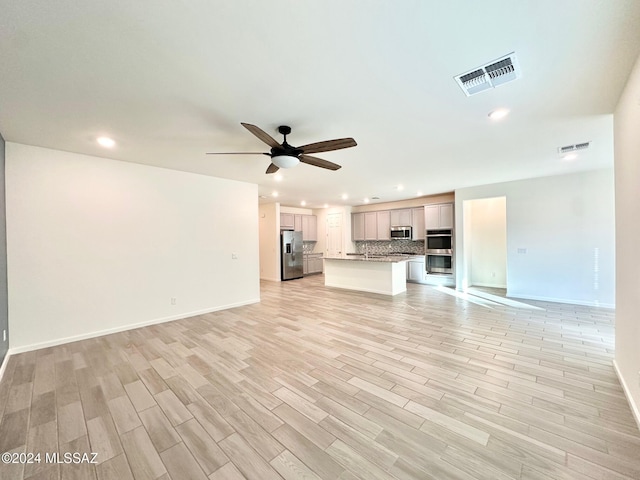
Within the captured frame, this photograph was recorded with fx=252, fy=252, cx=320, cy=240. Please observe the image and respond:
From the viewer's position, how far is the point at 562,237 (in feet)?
17.1

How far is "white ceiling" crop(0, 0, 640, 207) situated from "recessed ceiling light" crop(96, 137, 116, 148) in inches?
3.1

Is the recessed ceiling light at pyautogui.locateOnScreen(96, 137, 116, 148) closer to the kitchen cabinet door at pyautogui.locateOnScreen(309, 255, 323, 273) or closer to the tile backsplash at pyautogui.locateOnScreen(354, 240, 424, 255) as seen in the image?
the tile backsplash at pyautogui.locateOnScreen(354, 240, 424, 255)

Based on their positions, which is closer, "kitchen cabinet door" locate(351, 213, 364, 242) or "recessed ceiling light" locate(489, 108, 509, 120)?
"recessed ceiling light" locate(489, 108, 509, 120)

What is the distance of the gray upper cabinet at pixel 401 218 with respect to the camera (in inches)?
327

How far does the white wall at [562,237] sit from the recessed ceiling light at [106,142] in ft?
23.8

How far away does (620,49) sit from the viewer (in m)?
1.71

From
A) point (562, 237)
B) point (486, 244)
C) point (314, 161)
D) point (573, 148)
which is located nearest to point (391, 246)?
point (486, 244)

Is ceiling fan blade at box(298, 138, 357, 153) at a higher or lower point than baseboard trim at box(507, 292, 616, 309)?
higher

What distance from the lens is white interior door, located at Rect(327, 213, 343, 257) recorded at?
970cm

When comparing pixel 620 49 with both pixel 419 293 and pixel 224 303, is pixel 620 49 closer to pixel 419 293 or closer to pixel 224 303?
pixel 419 293

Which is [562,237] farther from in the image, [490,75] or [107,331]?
[107,331]

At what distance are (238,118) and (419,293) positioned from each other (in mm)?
5753

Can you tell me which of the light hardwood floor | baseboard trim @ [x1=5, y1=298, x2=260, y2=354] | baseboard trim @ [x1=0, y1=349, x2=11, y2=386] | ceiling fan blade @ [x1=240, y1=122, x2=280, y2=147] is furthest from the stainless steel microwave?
baseboard trim @ [x1=0, y1=349, x2=11, y2=386]

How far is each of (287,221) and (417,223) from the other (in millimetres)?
4464
